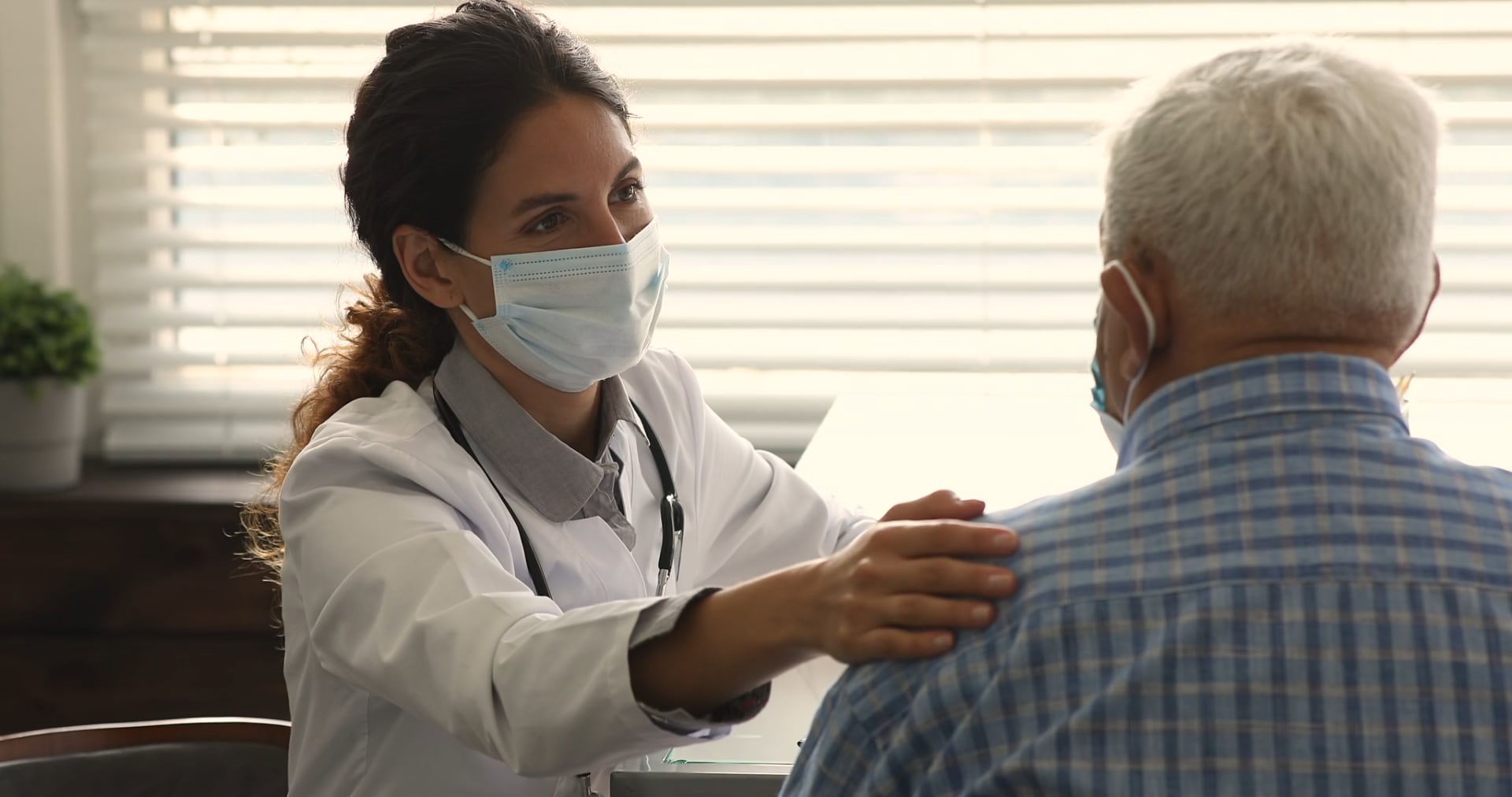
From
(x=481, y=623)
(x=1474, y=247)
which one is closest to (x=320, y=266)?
(x=481, y=623)

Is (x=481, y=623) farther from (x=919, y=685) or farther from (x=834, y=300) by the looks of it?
(x=834, y=300)

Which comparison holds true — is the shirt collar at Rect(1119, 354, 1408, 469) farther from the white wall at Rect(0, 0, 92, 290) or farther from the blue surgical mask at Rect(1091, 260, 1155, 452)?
the white wall at Rect(0, 0, 92, 290)

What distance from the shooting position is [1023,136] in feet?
9.01

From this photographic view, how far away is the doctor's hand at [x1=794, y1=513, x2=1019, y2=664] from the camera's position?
0.88 metres

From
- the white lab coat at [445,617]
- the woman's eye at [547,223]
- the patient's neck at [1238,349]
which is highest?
the woman's eye at [547,223]

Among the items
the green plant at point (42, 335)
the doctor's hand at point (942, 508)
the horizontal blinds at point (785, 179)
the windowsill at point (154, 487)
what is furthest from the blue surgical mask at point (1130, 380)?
the green plant at point (42, 335)

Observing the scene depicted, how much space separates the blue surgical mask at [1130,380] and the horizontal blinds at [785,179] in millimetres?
1572

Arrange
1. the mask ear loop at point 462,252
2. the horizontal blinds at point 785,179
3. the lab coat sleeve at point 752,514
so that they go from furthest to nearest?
the horizontal blinds at point 785,179
the lab coat sleeve at point 752,514
the mask ear loop at point 462,252

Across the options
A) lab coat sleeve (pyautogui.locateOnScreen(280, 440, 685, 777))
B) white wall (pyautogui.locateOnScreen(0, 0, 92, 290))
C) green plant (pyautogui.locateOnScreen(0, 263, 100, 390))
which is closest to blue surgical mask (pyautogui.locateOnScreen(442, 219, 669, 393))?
lab coat sleeve (pyautogui.locateOnScreen(280, 440, 685, 777))

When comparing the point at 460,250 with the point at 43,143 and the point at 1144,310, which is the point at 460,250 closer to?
the point at 1144,310

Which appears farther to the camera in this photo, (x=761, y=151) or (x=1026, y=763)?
(x=761, y=151)

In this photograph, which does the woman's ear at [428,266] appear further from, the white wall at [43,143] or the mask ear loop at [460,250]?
the white wall at [43,143]

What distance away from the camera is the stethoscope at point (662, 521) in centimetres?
135

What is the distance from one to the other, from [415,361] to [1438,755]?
A: 1.05 meters
